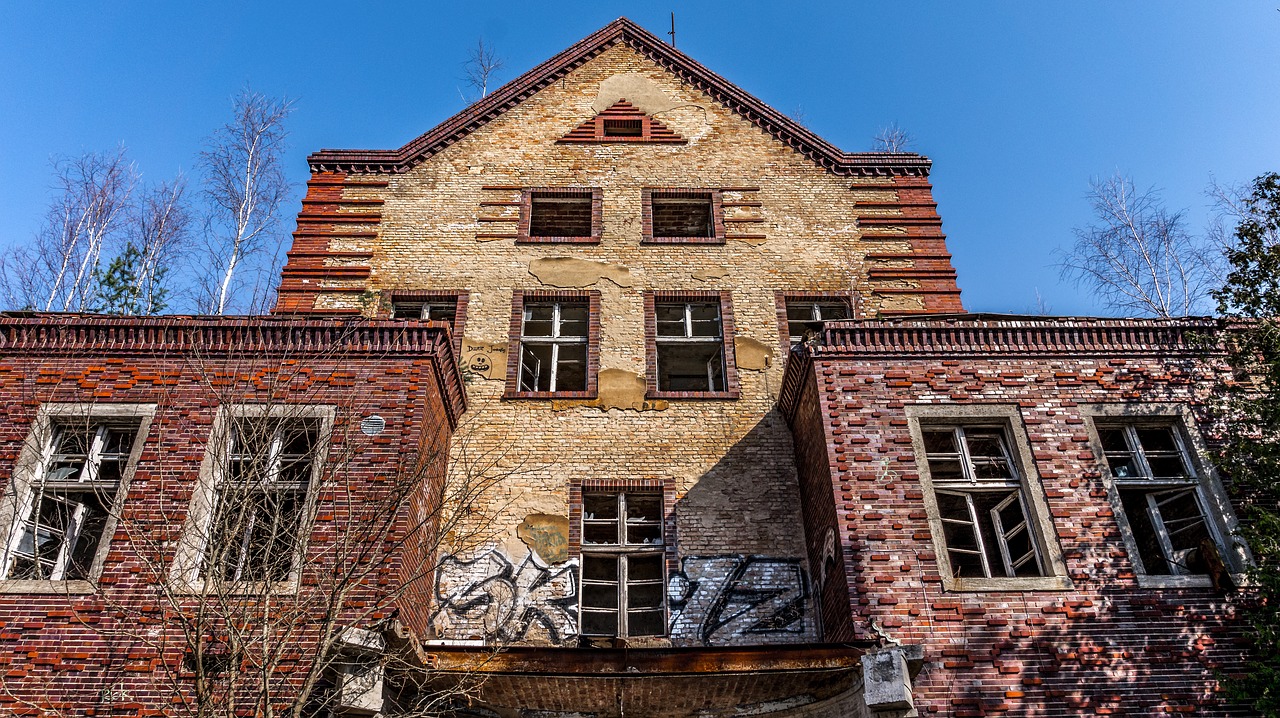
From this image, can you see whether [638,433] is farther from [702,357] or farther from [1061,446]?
[1061,446]

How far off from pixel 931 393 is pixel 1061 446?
5.38 feet

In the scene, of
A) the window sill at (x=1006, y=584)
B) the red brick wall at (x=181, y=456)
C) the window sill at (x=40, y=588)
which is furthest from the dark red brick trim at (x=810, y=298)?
the window sill at (x=40, y=588)

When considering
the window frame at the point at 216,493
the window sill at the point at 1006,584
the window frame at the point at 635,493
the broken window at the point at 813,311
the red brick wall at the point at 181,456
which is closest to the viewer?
the window frame at the point at 216,493

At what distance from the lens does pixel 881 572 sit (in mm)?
10039

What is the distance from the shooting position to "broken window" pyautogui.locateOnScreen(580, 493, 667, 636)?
12234 mm

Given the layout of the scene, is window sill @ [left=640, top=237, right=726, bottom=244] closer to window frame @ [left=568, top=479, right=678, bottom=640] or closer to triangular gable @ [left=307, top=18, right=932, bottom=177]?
triangular gable @ [left=307, top=18, right=932, bottom=177]

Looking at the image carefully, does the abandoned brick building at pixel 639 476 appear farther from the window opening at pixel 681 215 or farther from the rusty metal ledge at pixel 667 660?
the window opening at pixel 681 215

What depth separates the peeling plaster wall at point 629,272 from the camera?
1305 centimetres

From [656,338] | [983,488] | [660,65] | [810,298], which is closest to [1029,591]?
[983,488]

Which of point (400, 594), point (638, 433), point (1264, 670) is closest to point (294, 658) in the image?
point (400, 594)

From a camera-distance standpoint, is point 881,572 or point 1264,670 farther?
point 881,572

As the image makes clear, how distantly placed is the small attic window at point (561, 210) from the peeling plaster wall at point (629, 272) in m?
0.25

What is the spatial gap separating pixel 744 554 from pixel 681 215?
742 cm

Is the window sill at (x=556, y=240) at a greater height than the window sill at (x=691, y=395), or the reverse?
the window sill at (x=556, y=240)
